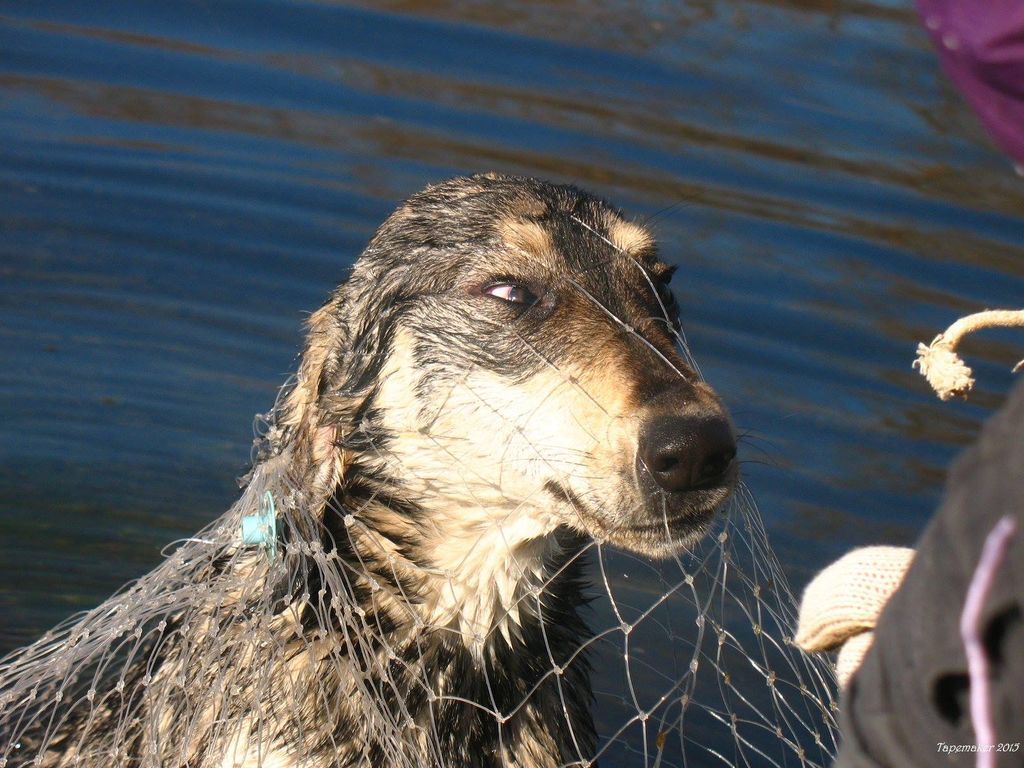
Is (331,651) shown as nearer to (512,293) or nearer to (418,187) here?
(512,293)

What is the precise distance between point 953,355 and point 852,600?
1.92ft

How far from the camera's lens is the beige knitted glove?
2.69 m

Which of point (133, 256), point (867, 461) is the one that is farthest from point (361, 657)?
→ point (133, 256)

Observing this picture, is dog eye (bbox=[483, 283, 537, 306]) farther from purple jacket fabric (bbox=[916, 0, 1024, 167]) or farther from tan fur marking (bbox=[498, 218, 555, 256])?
purple jacket fabric (bbox=[916, 0, 1024, 167])

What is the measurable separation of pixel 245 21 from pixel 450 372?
7.53m

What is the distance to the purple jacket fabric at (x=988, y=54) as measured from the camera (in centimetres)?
195

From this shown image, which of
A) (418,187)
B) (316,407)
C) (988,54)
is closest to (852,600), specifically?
(988,54)

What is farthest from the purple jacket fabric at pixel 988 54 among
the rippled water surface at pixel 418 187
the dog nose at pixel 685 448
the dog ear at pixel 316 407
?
the rippled water surface at pixel 418 187

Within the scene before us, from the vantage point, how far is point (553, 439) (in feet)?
12.3

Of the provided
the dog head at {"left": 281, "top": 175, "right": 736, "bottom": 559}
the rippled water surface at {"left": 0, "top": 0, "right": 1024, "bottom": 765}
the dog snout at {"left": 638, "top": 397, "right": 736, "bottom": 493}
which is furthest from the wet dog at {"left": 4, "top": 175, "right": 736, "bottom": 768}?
the rippled water surface at {"left": 0, "top": 0, "right": 1024, "bottom": 765}

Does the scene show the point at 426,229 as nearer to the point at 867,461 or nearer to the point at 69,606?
the point at 69,606

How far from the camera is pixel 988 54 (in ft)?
6.51

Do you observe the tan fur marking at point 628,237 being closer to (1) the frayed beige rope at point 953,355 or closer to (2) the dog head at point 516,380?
(2) the dog head at point 516,380

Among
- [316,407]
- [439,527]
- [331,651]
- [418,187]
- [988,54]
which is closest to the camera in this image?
[988,54]
